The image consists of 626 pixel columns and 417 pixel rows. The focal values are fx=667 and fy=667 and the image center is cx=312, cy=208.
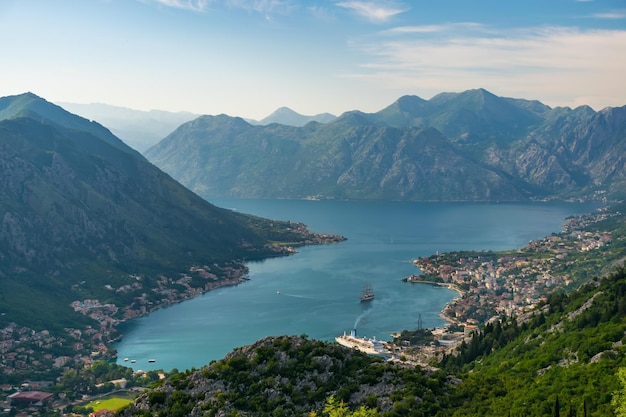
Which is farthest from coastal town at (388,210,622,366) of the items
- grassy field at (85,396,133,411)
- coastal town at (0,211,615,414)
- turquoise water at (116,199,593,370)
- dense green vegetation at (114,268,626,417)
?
dense green vegetation at (114,268,626,417)

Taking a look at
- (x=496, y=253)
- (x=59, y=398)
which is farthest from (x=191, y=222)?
(x=59, y=398)

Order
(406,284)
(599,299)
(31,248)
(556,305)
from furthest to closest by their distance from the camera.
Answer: (406,284) → (31,248) → (556,305) → (599,299)

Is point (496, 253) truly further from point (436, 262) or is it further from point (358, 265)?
point (358, 265)

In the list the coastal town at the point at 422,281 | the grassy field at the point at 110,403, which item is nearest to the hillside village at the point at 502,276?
the coastal town at the point at 422,281

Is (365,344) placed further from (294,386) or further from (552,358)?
(294,386)

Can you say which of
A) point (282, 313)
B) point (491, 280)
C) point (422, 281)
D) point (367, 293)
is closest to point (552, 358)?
point (282, 313)

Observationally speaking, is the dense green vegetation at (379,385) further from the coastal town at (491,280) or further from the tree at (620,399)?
the coastal town at (491,280)
